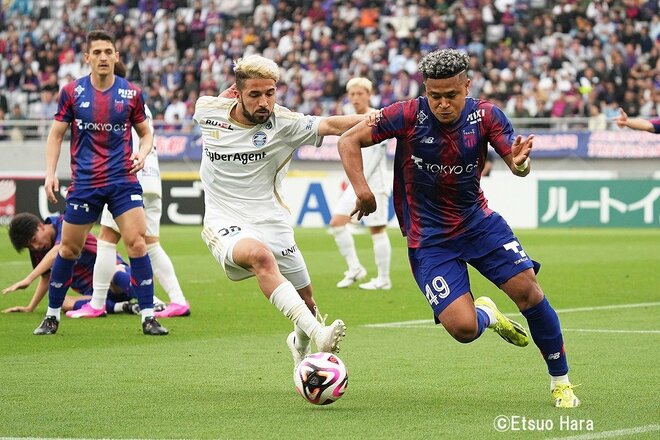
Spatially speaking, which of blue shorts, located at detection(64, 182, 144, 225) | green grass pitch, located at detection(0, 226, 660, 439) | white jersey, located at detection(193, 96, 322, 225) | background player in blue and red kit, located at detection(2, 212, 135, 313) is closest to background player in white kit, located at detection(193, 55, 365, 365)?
white jersey, located at detection(193, 96, 322, 225)

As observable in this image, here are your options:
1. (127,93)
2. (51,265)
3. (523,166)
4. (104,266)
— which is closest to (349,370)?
(523,166)

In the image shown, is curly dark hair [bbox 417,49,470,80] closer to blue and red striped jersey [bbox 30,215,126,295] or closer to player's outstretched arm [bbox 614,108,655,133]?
player's outstretched arm [bbox 614,108,655,133]

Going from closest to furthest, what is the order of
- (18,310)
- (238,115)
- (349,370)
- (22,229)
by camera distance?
(238,115), (349,370), (22,229), (18,310)

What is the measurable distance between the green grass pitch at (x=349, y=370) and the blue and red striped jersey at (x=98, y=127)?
4.38 ft

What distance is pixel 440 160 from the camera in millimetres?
6848

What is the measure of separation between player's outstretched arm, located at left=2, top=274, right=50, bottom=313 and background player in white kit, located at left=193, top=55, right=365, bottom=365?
13.8ft

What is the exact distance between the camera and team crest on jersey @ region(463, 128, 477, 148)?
6.80m

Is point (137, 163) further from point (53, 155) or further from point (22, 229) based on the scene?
point (22, 229)

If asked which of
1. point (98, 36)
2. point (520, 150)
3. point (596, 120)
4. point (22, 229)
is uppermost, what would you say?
point (98, 36)

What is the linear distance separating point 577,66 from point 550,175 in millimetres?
4516

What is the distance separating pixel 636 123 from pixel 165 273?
4.55 metres

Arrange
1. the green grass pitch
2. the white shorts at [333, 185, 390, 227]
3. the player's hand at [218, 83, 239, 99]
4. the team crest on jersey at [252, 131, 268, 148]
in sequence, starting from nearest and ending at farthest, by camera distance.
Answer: the green grass pitch, the team crest on jersey at [252, 131, 268, 148], the player's hand at [218, 83, 239, 99], the white shorts at [333, 185, 390, 227]

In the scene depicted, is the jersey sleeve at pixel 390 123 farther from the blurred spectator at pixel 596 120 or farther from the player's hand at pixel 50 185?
the blurred spectator at pixel 596 120

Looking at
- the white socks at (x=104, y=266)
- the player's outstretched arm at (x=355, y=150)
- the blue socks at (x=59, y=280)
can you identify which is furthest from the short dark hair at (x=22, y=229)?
the player's outstretched arm at (x=355, y=150)
